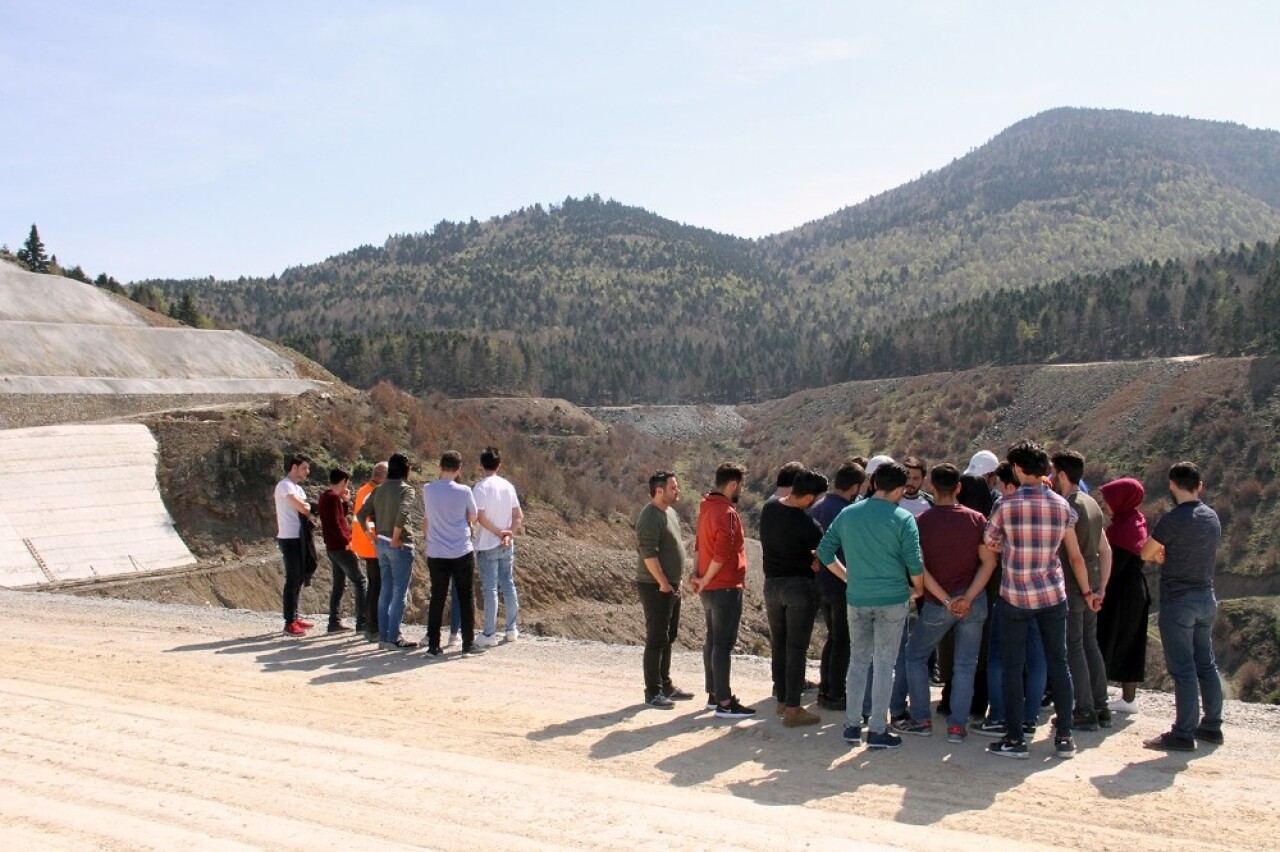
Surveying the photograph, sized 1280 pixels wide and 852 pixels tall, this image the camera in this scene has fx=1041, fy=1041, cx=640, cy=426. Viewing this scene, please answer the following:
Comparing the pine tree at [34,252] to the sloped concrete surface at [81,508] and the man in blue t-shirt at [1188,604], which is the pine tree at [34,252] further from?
the man in blue t-shirt at [1188,604]

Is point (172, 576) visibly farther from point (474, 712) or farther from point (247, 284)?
point (247, 284)

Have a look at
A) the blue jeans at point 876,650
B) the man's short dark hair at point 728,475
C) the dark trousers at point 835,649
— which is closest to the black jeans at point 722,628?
the dark trousers at point 835,649

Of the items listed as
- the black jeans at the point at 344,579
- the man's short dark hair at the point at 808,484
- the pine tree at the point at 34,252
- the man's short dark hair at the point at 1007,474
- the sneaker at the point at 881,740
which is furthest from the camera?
the pine tree at the point at 34,252

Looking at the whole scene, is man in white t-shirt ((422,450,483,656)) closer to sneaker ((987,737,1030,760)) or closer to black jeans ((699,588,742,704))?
black jeans ((699,588,742,704))

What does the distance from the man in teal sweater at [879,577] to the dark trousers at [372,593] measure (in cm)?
640

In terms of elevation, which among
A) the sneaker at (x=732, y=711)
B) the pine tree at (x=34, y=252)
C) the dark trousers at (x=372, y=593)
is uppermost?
the pine tree at (x=34, y=252)

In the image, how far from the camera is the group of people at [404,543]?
→ 10.7 m

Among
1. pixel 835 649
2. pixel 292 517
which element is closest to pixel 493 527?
pixel 292 517

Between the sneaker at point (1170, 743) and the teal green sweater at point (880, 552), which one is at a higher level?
the teal green sweater at point (880, 552)

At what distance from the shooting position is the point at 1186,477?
23.9ft

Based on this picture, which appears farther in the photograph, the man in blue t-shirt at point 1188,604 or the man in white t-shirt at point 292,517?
the man in white t-shirt at point 292,517

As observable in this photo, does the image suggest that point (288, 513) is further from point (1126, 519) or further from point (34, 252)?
point (34, 252)

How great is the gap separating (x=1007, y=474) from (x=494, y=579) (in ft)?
19.9

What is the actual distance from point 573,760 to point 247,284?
197009mm
